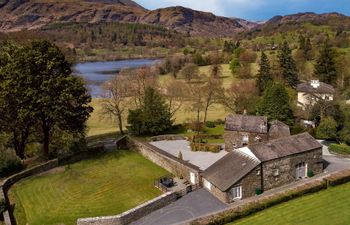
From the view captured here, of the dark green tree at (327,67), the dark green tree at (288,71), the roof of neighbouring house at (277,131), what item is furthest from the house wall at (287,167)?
the dark green tree at (327,67)

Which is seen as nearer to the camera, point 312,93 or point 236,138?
point 236,138

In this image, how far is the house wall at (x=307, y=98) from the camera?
4881 centimetres

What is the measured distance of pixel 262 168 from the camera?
28312mm

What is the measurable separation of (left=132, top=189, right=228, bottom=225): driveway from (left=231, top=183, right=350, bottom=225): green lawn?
109 inches

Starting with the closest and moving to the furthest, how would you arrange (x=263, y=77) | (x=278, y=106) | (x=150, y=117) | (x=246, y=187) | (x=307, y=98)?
1. (x=246, y=187)
2. (x=278, y=106)
3. (x=150, y=117)
4. (x=307, y=98)
5. (x=263, y=77)

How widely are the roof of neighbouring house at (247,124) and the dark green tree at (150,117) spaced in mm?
11515

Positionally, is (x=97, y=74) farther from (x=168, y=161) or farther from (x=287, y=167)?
(x=287, y=167)

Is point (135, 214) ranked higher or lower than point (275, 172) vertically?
lower

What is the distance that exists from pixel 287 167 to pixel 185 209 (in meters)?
9.87

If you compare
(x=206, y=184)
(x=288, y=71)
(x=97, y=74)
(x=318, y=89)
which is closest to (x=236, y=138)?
(x=206, y=184)

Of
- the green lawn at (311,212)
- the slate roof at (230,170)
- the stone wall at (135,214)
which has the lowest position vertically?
the green lawn at (311,212)

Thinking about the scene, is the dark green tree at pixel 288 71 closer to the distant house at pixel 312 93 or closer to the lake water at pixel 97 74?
the distant house at pixel 312 93

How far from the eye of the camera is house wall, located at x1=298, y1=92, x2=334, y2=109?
48.8 meters

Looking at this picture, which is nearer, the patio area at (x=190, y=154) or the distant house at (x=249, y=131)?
the patio area at (x=190, y=154)
